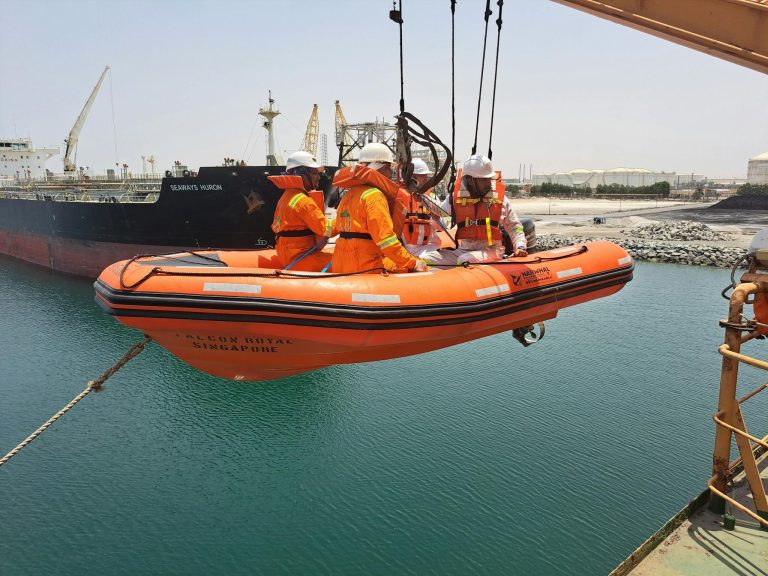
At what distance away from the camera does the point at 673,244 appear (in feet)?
70.1

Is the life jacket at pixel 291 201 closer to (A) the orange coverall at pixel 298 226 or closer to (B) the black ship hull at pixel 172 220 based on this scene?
(A) the orange coverall at pixel 298 226

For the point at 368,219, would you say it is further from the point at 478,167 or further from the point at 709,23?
the point at 709,23

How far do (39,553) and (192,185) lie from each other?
941 cm

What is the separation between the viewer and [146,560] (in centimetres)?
450

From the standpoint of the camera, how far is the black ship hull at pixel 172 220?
12.2 meters

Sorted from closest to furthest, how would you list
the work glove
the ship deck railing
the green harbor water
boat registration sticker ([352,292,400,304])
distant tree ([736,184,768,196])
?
boat registration sticker ([352,292,400,304]), the work glove, the green harbor water, the ship deck railing, distant tree ([736,184,768,196])

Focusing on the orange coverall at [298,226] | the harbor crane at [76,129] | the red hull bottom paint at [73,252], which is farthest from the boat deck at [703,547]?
the harbor crane at [76,129]

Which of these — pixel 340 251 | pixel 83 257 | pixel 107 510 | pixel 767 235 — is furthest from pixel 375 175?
pixel 83 257

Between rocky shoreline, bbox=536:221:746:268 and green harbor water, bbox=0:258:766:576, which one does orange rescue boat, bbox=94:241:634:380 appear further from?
rocky shoreline, bbox=536:221:746:268

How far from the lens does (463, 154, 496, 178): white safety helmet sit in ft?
12.5

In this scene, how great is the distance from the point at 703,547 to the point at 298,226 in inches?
138

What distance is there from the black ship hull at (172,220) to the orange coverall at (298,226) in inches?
307

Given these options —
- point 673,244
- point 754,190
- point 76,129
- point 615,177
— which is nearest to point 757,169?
point 615,177

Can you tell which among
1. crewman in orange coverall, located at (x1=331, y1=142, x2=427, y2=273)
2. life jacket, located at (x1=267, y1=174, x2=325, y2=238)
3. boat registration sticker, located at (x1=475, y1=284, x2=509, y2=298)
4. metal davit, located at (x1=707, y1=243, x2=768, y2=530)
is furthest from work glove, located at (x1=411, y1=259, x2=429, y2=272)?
metal davit, located at (x1=707, y1=243, x2=768, y2=530)
